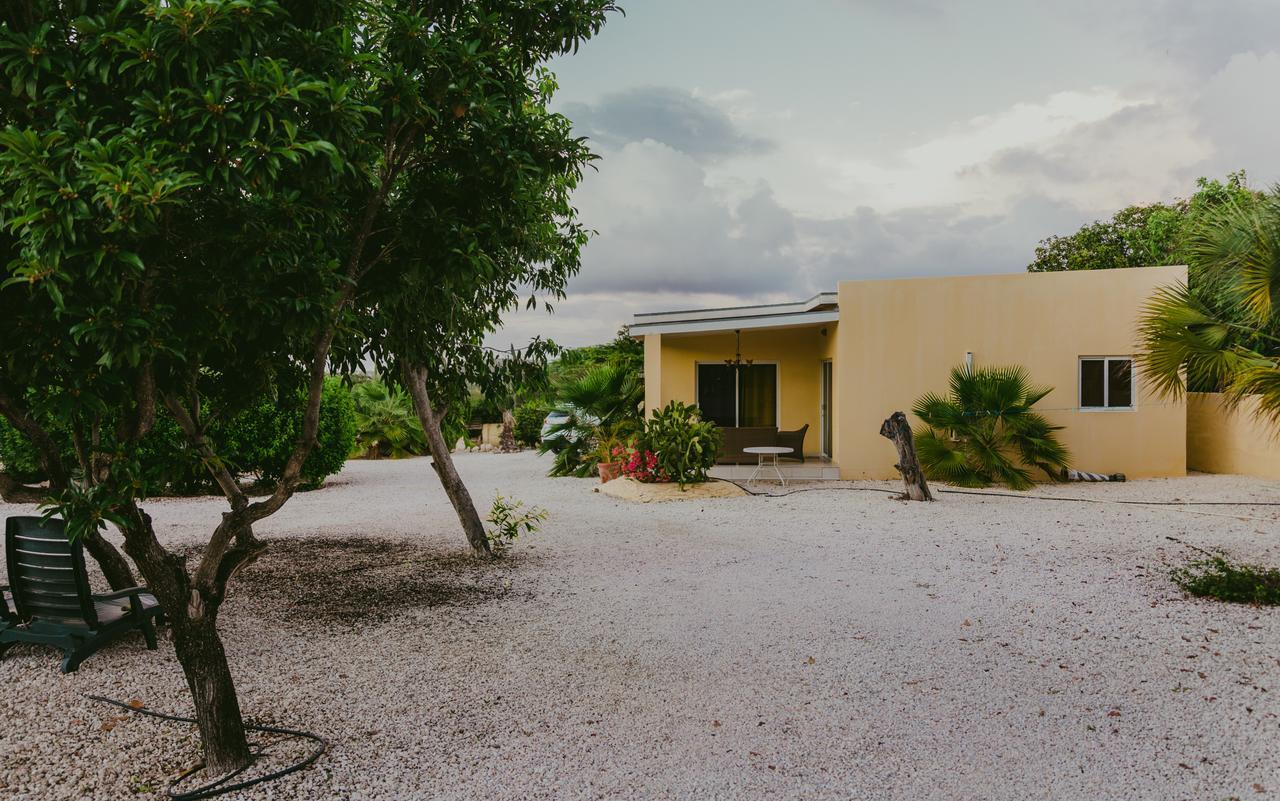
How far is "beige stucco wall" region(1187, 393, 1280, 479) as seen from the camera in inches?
528

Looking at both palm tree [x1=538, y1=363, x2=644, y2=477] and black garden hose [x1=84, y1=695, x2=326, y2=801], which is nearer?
black garden hose [x1=84, y1=695, x2=326, y2=801]

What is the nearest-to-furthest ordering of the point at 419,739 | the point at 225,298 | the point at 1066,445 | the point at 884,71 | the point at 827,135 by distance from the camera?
the point at 225,298, the point at 419,739, the point at 884,71, the point at 827,135, the point at 1066,445

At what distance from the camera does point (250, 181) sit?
2488 mm

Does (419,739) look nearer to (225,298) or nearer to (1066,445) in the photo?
(225,298)

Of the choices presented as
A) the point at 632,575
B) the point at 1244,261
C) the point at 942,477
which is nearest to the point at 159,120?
the point at 632,575

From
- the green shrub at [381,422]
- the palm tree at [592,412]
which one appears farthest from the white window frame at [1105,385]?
the green shrub at [381,422]

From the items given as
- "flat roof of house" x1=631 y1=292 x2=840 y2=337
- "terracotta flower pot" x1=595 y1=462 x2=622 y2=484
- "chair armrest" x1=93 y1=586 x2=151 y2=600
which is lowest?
"chair armrest" x1=93 y1=586 x2=151 y2=600

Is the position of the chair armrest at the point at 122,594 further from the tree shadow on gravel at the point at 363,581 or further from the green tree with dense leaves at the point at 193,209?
the green tree with dense leaves at the point at 193,209

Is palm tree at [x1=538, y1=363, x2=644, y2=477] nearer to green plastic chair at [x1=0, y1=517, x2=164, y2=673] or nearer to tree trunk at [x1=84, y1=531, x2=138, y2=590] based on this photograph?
tree trunk at [x1=84, y1=531, x2=138, y2=590]

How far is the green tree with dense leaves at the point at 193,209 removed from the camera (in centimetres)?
226

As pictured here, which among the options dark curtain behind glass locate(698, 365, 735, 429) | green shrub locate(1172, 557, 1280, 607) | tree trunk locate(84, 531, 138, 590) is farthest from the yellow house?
tree trunk locate(84, 531, 138, 590)

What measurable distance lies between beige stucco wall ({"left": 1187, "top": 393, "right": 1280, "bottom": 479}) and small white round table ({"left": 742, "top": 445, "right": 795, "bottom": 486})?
307 inches

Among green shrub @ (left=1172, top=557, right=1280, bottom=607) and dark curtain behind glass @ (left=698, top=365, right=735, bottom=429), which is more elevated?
dark curtain behind glass @ (left=698, top=365, right=735, bottom=429)

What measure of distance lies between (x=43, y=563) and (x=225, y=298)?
292 centimetres
